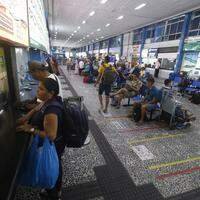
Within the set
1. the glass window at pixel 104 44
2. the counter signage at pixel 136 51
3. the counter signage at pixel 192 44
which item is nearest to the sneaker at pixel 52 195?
the counter signage at pixel 192 44

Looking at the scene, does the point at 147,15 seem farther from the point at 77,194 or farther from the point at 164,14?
the point at 77,194

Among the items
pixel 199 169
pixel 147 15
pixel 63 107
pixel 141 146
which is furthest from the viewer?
pixel 147 15

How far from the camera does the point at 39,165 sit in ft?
4.17

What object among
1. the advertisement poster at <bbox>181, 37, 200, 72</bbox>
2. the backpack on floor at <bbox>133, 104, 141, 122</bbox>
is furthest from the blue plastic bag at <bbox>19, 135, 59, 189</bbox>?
the advertisement poster at <bbox>181, 37, 200, 72</bbox>

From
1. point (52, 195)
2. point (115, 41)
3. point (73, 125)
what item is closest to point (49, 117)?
point (73, 125)

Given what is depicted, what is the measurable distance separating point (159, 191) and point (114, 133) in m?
1.55

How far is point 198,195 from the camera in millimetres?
1963

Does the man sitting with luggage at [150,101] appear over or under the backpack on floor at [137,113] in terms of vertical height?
over

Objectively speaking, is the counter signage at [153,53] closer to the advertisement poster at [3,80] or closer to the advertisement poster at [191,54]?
the advertisement poster at [191,54]

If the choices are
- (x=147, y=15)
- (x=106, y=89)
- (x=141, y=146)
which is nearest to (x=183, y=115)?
(x=141, y=146)

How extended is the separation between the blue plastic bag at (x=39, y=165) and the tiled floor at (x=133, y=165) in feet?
2.05

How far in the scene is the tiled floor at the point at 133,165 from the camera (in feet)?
6.33

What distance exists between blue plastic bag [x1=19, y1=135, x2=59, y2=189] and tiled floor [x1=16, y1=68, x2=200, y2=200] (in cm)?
63

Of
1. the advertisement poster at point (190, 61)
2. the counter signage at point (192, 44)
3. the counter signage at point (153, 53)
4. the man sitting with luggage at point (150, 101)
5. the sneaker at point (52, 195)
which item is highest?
the counter signage at point (192, 44)
